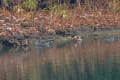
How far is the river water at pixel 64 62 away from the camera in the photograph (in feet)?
90.9

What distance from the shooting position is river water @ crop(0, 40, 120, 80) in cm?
2772

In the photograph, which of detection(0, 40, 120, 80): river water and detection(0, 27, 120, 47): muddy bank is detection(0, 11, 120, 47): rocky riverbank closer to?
detection(0, 27, 120, 47): muddy bank

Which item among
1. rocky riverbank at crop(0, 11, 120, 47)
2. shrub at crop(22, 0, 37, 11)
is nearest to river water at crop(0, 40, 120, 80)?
rocky riverbank at crop(0, 11, 120, 47)

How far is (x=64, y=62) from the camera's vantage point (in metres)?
31.5

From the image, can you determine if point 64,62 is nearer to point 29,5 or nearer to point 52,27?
point 52,27

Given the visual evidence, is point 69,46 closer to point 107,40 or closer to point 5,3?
point 107,40

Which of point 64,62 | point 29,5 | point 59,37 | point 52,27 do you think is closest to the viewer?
point 64,62

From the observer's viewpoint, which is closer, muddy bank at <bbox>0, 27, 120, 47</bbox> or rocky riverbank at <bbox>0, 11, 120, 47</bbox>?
muddy bank at <bbox>0, 27, 120, 47</bbox>

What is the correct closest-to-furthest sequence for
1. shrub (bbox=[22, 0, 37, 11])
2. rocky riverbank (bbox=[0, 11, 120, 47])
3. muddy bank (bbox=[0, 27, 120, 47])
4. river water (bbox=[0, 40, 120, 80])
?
river water (bbox=[0, 40, 120, 80])
muddy bank (bbox=[0, 27, 120, 47])
rocky riverbank (bbox=[0, 11, 120, 47])
shrub (bbox=[22, 0, 37, 11])

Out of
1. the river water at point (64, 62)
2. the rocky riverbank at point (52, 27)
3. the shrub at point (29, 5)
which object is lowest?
the river water at point (64, 62)

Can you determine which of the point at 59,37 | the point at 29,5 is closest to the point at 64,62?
the point at 59,37

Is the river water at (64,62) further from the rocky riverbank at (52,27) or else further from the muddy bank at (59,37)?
the rocky riverbank at (52,27)

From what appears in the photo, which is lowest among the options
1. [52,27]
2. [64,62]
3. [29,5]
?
[64,62]

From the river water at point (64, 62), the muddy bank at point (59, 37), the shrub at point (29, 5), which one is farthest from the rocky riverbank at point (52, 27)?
the river water at point (64, 62)
